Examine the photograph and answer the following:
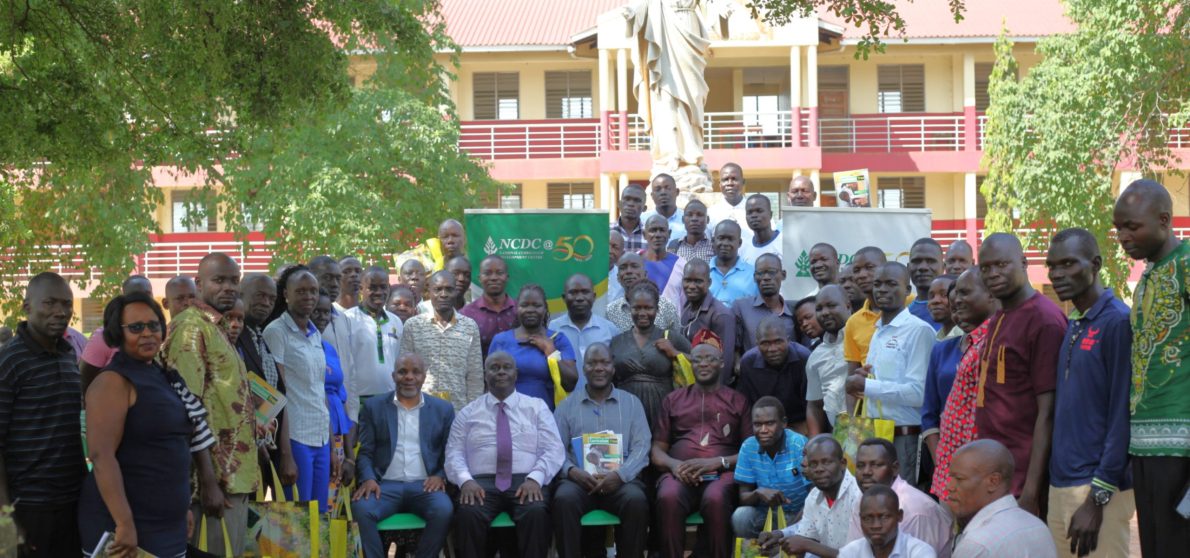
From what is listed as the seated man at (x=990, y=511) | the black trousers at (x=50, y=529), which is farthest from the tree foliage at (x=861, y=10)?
the black trousers at (x=50, y=529)

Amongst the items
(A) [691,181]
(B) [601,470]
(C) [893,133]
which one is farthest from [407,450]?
(C) [893,133]

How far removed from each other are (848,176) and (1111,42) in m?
6.58

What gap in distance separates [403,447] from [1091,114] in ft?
47.3

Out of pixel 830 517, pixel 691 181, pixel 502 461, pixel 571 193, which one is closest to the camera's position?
pixel 830 517

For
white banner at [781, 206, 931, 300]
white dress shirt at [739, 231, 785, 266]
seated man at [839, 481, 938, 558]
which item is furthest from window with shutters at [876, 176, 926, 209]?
seated man at [839, 481, 938, 558]

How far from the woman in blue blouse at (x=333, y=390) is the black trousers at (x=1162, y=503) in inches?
213

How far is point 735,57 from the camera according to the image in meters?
30.3

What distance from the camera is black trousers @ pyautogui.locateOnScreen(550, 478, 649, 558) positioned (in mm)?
9438

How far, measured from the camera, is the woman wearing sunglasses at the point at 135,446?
656 centimetres

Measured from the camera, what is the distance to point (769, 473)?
9.15 meters

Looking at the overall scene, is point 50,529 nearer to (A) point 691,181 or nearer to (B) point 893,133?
(A) point 691,181

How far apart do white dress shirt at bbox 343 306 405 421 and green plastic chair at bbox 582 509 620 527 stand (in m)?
1.83

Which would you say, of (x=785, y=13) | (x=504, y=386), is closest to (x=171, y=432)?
(x=504, y=386)

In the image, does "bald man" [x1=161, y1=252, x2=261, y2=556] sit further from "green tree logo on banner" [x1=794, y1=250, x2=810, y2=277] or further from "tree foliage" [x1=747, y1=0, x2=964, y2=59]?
"green tree logo on banner" [x1=794, y1=250, x2=810, y2=277]
